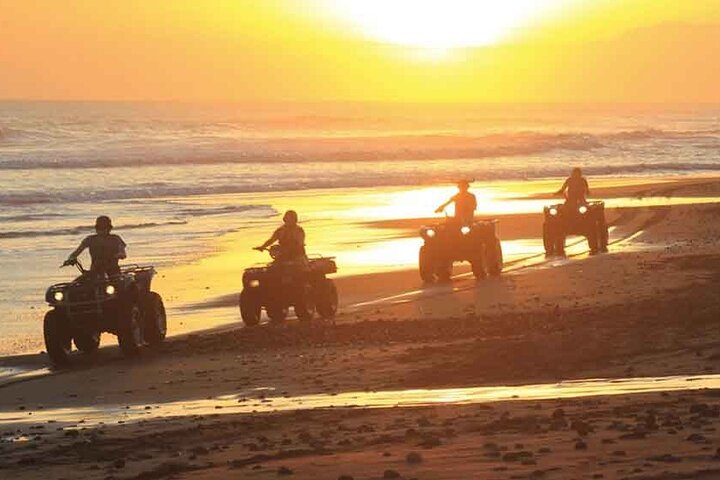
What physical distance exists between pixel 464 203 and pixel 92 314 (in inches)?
337

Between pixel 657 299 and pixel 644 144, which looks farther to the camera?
pixel 644 144

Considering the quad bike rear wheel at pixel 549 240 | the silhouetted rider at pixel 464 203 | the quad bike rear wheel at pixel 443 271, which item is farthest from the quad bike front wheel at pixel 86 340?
the quad bike rear wheel at pixel 549 240

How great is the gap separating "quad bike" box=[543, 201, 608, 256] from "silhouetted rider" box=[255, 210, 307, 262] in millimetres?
9572

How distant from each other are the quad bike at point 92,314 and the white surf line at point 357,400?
371cm

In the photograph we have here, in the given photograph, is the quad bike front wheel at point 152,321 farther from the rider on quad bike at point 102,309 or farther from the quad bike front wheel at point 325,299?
the quad bike front wheel at point 325,299

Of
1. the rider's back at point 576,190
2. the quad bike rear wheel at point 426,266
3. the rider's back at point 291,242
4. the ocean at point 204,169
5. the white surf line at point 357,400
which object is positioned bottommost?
the white surf line at point 357,400

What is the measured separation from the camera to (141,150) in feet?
285

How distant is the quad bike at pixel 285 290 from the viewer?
62.0ft

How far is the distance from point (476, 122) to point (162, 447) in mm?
144435

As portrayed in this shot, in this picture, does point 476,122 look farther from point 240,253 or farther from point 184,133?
point 240,253

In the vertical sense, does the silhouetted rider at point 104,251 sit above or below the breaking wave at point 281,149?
below

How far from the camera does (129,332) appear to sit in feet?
54.7

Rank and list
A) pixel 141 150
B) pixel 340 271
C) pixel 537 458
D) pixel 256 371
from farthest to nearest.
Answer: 1. pixel 141 150
2. pixel 340 271
3. pixel 256 371
4. pixel 537 458

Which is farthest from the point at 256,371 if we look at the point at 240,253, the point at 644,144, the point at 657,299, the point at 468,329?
the point at 644,144
